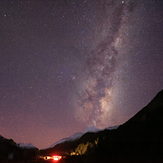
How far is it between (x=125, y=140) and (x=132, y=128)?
793cm

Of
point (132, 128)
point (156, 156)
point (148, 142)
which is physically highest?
point (132, 128)

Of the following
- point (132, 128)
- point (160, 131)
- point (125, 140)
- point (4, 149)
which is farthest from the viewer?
point (4, 149)

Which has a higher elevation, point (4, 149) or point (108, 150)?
point (4, 149)

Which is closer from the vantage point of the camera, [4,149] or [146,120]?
[146,120]

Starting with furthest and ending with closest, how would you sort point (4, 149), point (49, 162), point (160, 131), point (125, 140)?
point (4, 149)
point (49, 162)
point (125, 140)
point (160, 131)

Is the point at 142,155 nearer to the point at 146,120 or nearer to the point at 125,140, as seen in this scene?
the point at 125,140

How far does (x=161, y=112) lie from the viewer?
46250 millimetres

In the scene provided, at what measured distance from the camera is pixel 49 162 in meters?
45.8

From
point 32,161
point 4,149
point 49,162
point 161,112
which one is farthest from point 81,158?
point 4,149

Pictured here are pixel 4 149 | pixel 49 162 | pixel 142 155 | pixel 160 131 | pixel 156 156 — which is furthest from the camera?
pixel 4 149

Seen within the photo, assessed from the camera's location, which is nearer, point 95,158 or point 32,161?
point 95,158

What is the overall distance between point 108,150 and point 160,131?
10.9 m

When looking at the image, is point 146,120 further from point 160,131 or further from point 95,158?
point 95,158

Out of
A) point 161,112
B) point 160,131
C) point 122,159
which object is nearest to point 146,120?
point 161,112
